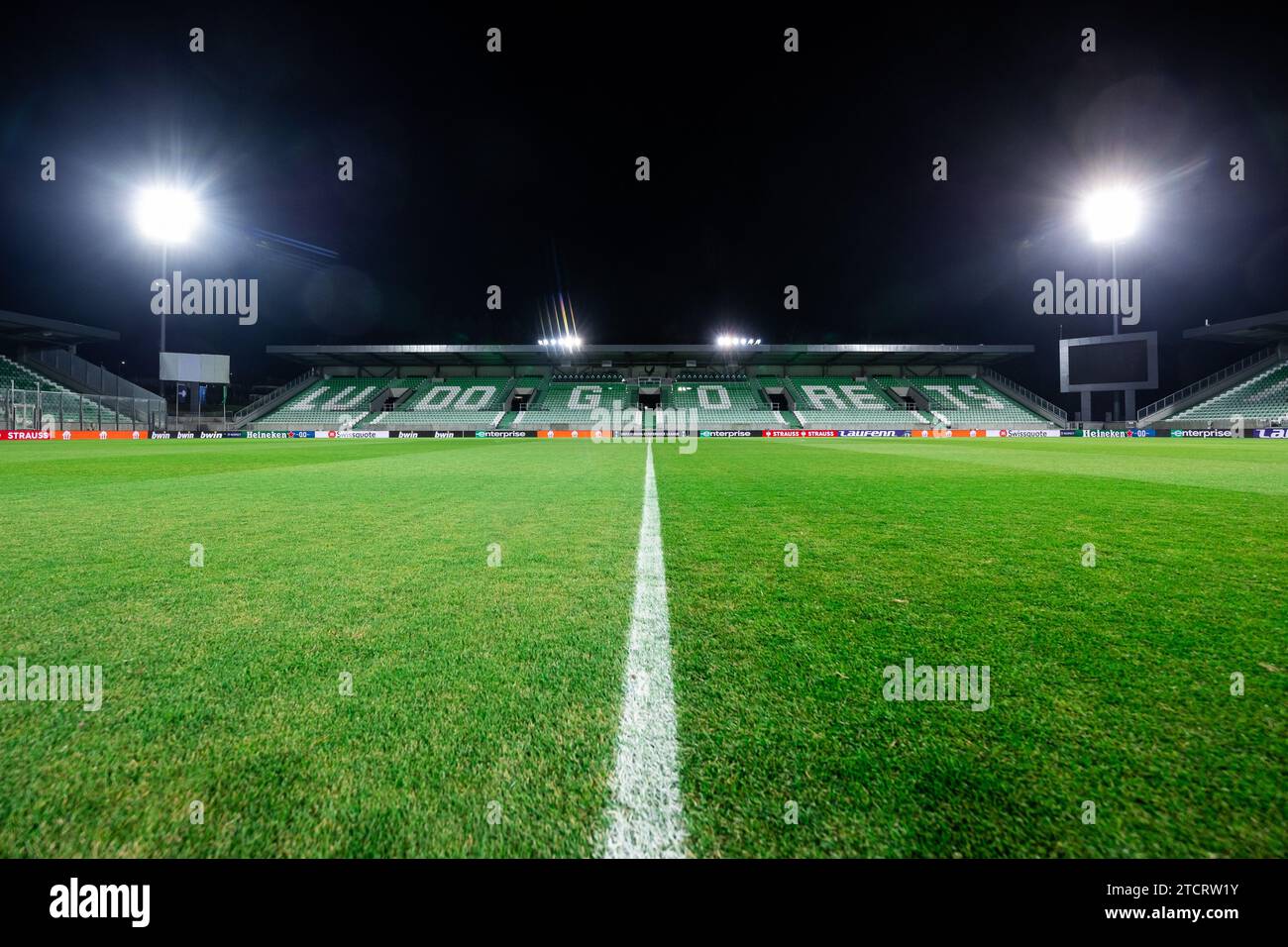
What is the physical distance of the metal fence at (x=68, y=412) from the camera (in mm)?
31377

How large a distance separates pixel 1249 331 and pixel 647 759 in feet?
187

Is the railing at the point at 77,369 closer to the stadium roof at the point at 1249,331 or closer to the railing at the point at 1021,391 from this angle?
the railing at the point at 1021,391

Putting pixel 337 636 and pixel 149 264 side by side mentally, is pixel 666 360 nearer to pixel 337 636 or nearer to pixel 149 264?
pixel 149 264

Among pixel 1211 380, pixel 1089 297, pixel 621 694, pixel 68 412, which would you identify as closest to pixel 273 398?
pixel 68 412

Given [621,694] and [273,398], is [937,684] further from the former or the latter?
[273,398]

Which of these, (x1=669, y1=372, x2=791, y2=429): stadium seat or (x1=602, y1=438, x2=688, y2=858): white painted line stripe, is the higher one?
(x1=669, y1=372, x2=791, y2=429): stadium seat

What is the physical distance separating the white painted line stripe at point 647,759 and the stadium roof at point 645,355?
1719 inches

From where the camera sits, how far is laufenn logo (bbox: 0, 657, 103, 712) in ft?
5.60

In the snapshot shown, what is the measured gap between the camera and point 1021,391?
45625mm
